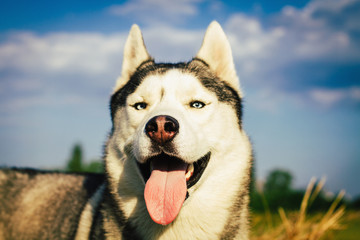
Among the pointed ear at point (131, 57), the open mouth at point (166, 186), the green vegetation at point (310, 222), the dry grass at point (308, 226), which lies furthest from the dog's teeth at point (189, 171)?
the dry grass at point (308, 226)

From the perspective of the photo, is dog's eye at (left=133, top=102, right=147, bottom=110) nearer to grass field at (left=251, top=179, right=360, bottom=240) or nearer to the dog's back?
the dog's back

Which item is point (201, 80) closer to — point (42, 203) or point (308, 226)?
point (42, 203)

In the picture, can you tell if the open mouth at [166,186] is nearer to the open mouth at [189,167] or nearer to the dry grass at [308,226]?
the open mouth at [189,167]

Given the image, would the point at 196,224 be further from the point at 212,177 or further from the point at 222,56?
the point at 222,56

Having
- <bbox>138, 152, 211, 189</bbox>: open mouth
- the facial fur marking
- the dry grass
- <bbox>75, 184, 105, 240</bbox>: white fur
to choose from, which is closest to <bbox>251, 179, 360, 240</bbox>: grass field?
the dry grass

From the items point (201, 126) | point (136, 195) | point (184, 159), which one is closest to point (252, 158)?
point (201, 126)

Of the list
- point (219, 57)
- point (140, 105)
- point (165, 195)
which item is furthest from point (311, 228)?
point (140, 105)

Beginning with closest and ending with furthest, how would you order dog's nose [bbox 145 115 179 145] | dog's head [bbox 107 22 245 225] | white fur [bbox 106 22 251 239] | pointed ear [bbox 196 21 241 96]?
dog's nose [bbox 145 115 179 145]
dog's head [bbox 107 22 245 225]
white fur [bbox 106 22 251 239]
pointed ear [bbox 196 21 241 96]

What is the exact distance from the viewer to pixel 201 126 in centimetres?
298

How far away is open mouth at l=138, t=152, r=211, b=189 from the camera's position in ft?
9.37

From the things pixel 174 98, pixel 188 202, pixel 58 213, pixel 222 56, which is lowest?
pixel 58 213

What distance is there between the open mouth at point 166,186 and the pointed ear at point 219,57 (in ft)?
5.00

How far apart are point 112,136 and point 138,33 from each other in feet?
4.82

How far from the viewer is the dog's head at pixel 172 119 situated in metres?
2.63
